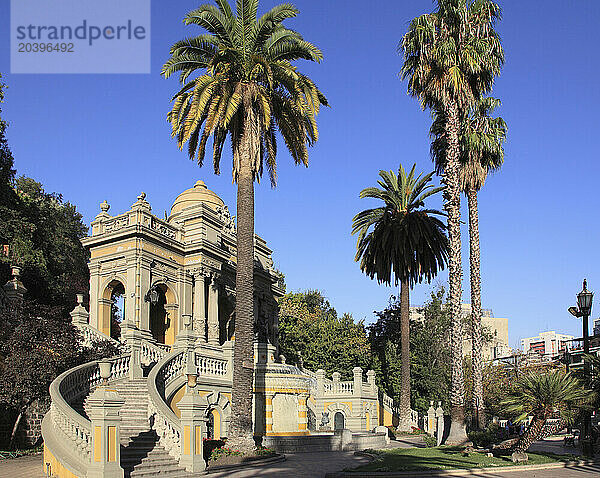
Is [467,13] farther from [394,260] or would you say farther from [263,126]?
[394,260]

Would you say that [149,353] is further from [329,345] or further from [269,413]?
[329,345]

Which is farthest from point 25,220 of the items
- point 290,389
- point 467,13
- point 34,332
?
point 467,13

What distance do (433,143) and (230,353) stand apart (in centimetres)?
1663

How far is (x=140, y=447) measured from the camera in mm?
18641

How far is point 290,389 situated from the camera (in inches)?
1156

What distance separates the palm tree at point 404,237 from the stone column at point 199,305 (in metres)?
12.2

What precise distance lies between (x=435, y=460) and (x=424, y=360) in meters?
32.3

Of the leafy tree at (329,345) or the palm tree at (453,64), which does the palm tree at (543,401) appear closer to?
the palm tree at (453,64)

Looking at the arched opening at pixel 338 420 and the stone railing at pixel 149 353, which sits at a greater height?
the stone railing at pixel 149 353

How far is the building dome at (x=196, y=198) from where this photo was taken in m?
42.4

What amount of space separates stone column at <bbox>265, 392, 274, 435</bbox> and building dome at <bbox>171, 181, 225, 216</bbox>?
17283mm

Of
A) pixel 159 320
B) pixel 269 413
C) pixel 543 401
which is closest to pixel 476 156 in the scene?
pixel 543 401

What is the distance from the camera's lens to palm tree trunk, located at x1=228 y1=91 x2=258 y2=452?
21.4m

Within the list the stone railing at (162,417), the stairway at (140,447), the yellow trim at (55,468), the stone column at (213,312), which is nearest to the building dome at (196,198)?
the stone column at (213,312)
